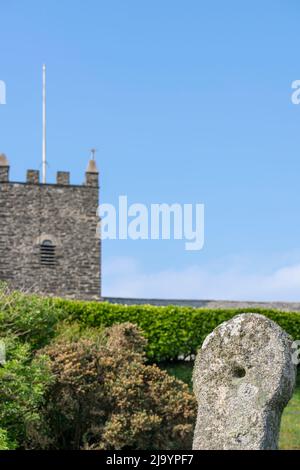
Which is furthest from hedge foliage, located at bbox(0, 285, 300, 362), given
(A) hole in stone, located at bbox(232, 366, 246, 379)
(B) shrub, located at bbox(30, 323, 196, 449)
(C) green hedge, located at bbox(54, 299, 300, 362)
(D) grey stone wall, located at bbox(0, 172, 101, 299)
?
(A) hole in stone, located at bbox(232, 366, 246, 379)

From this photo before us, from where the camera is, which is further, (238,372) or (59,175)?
(59,175)

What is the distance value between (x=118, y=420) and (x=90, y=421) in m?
0.90

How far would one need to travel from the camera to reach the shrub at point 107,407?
72.5 feet

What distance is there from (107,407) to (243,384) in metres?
9.41

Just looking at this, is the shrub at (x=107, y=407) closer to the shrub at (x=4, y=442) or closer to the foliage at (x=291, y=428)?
the shrub at (x=4, y=442)

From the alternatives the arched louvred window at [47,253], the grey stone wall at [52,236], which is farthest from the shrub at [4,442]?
the arched louvred window at [47,253]

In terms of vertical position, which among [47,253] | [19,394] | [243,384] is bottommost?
[19,394]

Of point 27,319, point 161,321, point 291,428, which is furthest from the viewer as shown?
point 161,321

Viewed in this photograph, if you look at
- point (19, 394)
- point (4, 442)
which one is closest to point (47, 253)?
point (19, 394)

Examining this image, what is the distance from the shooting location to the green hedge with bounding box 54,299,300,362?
34.0 meters

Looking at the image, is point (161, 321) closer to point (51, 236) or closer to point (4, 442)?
point (51, 236)

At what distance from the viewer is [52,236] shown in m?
49.2

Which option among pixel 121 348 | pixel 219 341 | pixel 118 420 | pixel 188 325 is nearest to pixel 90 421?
pixel 118 420

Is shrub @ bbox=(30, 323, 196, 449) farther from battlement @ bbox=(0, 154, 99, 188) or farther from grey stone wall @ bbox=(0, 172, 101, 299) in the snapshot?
battlement @ bbox=(0, 154, 99, 188)
